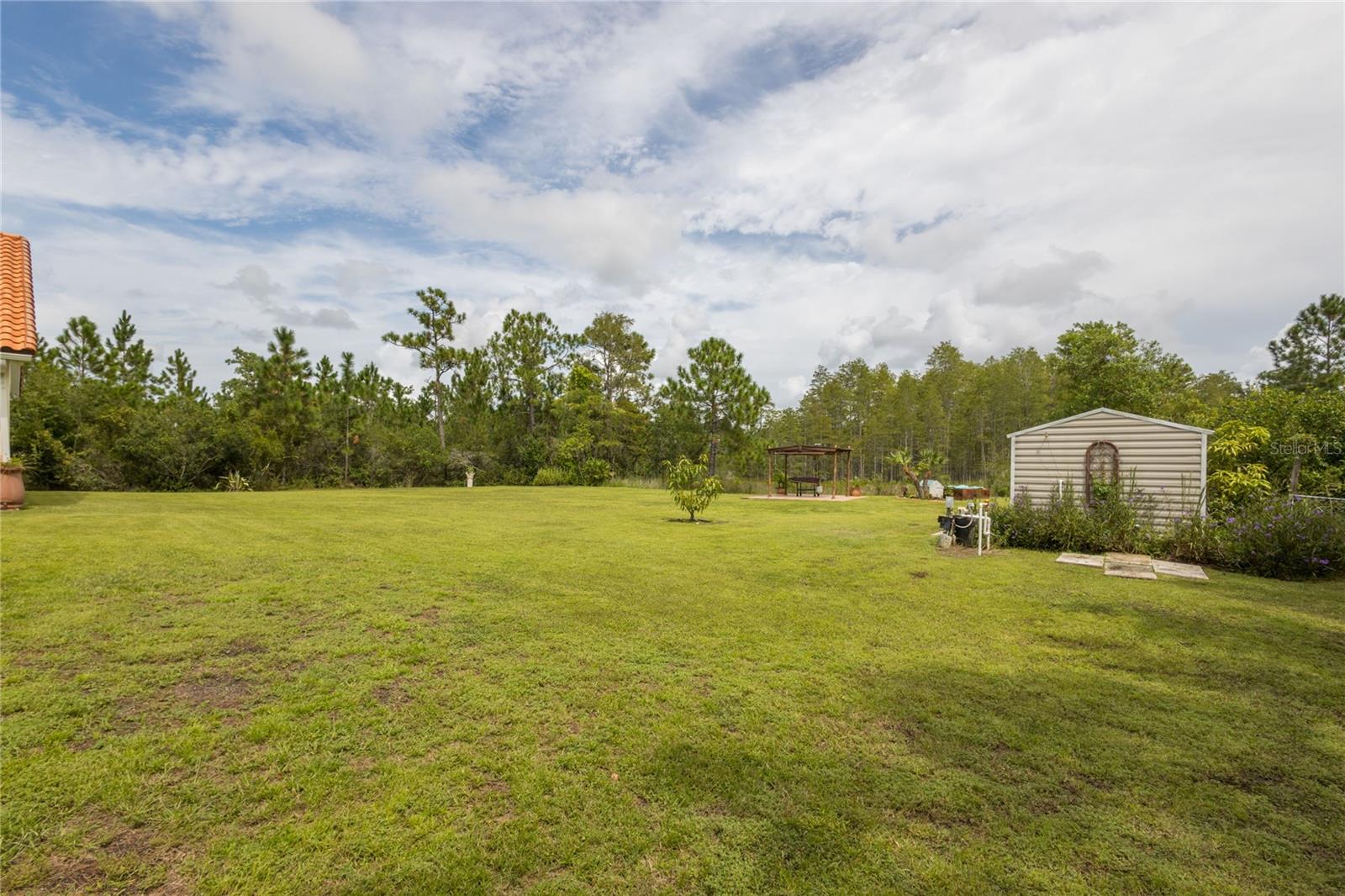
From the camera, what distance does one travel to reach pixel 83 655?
3.58 meters

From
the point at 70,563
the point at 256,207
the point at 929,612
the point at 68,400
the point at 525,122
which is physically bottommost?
the point at 929,612

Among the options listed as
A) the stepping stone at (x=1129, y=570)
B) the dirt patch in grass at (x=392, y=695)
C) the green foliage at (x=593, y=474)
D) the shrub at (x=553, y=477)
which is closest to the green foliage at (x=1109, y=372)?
the stepping stone at (x=1129, y=570)

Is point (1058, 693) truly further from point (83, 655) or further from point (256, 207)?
point (256, 207)

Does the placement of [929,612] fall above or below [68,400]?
below

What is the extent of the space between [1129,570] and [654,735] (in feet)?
23.6

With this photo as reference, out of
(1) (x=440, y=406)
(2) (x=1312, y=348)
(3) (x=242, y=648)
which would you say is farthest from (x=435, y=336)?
(2) (x=1312, y=348)

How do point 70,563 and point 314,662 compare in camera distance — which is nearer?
point 314,662

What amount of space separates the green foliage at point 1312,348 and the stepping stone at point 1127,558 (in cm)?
3198

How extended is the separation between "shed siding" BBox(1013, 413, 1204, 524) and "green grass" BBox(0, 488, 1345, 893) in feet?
10.5

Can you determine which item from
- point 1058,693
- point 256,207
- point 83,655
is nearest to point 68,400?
point 256,207

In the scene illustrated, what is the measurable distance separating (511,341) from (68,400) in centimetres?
1841

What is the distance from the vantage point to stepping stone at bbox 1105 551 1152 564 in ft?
24.7

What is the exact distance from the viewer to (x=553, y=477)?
94.7 feet

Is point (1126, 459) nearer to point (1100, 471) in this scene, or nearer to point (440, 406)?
point (1100, 471)
